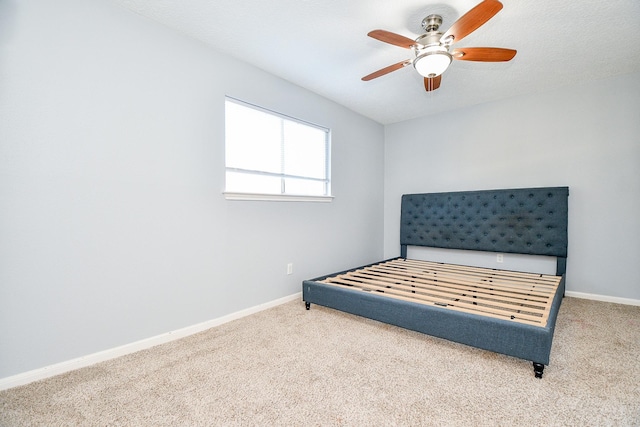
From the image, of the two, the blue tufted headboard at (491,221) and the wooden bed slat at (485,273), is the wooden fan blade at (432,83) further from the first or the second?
the wooden bed slat at (485,273)

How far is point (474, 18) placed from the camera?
159 centimetres

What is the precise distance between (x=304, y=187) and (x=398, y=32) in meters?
1.74

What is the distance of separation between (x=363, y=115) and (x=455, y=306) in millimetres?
2883

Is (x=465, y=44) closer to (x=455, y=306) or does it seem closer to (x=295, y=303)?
(x=455, y=306)

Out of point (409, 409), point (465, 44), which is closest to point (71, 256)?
point (409, 409)

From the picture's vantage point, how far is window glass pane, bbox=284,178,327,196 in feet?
10.3

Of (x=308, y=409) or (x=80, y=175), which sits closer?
(x=308, y=409)

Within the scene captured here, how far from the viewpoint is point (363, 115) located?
4066 millimetres

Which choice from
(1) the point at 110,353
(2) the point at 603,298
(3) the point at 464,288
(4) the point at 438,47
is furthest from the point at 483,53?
(1) the point at 110,353

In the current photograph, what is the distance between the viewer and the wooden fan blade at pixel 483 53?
6.10 ft

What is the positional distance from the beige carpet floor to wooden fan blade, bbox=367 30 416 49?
6.68ft

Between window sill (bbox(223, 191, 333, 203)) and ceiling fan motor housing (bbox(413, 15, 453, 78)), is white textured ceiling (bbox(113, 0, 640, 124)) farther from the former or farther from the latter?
window sill (bbox(223, 191, 333, 203))

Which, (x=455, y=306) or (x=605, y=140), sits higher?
(x=605, y=140)

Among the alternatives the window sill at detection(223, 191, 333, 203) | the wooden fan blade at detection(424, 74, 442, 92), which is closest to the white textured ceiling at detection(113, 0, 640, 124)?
the wooden fan blade at detection(424, 74, 442, 92)
